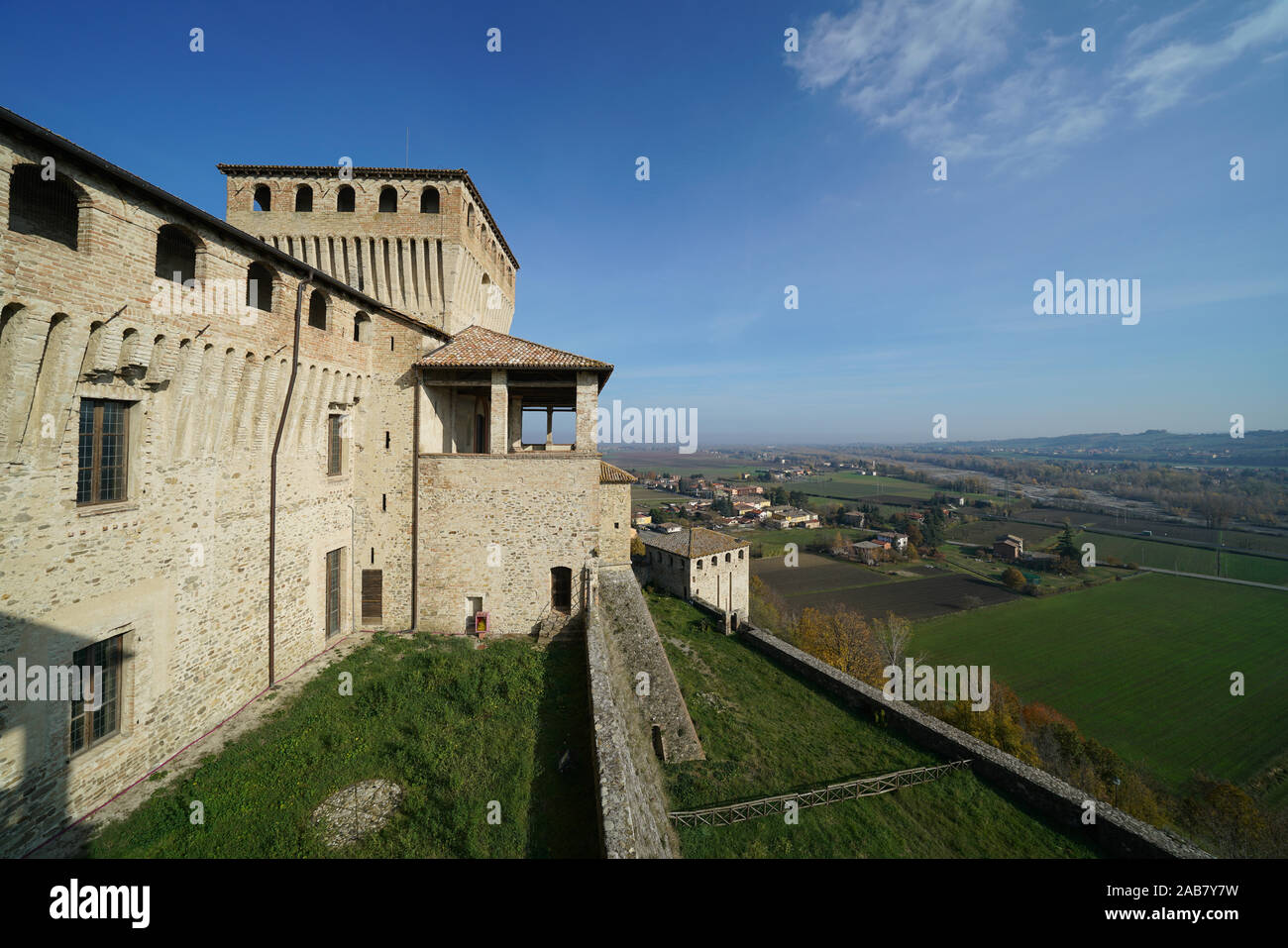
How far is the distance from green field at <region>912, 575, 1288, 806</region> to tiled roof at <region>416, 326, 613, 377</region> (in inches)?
1255

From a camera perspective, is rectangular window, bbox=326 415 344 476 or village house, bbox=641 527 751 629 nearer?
rectangular window, bbox=326 415 344 476

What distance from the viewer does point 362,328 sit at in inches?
518

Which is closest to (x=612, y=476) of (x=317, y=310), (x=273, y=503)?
(x=273, y=503)

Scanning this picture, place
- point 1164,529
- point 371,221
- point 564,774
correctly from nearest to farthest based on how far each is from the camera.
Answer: point 564,774, point 371,221, point 1164,529

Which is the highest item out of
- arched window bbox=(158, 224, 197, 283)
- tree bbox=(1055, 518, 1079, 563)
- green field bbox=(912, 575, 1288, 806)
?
arched window bbox=(158, 224, 197, 283)

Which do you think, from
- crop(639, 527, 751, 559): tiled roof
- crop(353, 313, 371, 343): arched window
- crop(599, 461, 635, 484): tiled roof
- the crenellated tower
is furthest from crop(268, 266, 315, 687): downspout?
crop(639, 527, 751, 559): tiled roof

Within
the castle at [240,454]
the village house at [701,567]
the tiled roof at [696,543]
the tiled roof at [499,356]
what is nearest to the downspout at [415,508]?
the castle at [240,454]

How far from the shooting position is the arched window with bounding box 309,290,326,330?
1145cm

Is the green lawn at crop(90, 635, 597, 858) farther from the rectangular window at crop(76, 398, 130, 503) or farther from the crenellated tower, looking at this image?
the crenellated tower

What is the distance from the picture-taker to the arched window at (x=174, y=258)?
9250mm

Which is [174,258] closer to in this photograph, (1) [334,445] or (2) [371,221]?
(1) [334,445]

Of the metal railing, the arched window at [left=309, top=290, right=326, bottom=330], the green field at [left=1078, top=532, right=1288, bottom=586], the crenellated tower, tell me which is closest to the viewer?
the metal railing

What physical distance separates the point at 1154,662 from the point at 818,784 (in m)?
40.3

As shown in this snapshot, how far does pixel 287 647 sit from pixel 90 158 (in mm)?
9388
